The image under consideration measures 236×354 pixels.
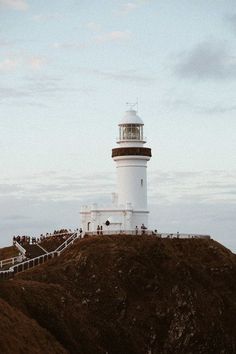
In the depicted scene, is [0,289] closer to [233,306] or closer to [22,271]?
[22,271]

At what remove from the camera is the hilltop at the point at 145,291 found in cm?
6184

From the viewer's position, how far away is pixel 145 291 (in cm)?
6856

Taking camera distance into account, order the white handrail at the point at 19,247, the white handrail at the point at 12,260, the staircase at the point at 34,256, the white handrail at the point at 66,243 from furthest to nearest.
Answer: the white handrail at the point at 19,247
the white handrail at the point at 66,243
the white handrail at the point at 12,260
the staircase at the point at 34,256

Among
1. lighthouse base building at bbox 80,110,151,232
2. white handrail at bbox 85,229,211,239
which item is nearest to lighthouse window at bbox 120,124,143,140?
lighthouse base building at bbox 80,110,151,232

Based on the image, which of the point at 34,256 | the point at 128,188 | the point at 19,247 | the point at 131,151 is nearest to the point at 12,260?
the point at 34,256

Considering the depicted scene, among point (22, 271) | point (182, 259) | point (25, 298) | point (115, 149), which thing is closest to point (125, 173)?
point (115, 149)

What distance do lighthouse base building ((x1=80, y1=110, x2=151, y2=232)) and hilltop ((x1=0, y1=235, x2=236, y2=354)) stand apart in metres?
7.93

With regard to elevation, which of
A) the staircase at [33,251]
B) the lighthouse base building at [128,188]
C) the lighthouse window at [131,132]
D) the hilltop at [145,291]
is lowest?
the hilltop at [145,291]

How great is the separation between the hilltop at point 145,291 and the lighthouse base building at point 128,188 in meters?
7.93

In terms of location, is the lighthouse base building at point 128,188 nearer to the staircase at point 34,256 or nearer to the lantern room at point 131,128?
the lantern room at point 131,128

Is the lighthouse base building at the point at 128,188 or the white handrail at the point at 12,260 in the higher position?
the lighthouse base building at the point at 128,188

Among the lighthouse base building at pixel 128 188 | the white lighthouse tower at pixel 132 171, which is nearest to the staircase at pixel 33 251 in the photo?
the lighthouse base building at pixel 128 188

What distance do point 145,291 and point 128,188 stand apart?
18609 mm

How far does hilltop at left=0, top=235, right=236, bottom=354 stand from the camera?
203 ft
